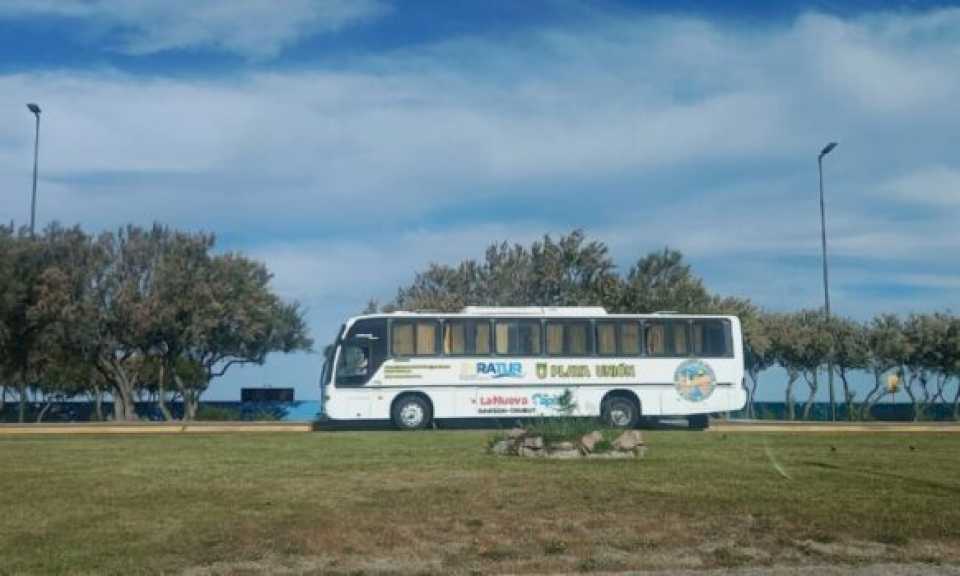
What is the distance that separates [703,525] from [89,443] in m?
13.5

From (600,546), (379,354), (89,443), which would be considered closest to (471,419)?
(379,354)

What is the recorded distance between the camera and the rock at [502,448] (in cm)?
1535

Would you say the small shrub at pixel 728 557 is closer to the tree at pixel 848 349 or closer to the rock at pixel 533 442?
the rock at pixel 533 442

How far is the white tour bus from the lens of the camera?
2703cm

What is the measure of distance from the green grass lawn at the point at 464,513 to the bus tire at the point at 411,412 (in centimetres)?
1151

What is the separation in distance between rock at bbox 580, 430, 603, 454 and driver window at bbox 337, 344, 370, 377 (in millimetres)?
12704

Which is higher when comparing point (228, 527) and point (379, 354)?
point (379, 354)

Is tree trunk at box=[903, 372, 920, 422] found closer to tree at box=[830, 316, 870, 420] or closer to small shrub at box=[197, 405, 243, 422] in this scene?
tree at box=[830, 316, 870, 420]

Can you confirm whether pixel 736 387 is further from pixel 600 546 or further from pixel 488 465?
pixel 600 546

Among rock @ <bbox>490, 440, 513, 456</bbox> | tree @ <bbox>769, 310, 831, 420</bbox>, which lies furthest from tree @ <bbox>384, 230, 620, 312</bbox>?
rock @ <bbox>490, 440, 513, 456</bbox>

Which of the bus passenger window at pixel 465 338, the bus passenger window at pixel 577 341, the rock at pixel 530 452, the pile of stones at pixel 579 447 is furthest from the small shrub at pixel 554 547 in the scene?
the bus passenger window at pixel 577 341

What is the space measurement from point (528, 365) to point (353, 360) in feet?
14.6

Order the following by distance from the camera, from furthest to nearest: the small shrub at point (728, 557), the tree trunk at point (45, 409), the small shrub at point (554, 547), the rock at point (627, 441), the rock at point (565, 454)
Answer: the tree trunk at point (45, 409) → the rock at point (627, 441) → the rock at point (565, 454) → the small shrub at point (554, 547) → the small shrub at point (728, 557)

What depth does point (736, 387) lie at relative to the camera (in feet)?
91.8
